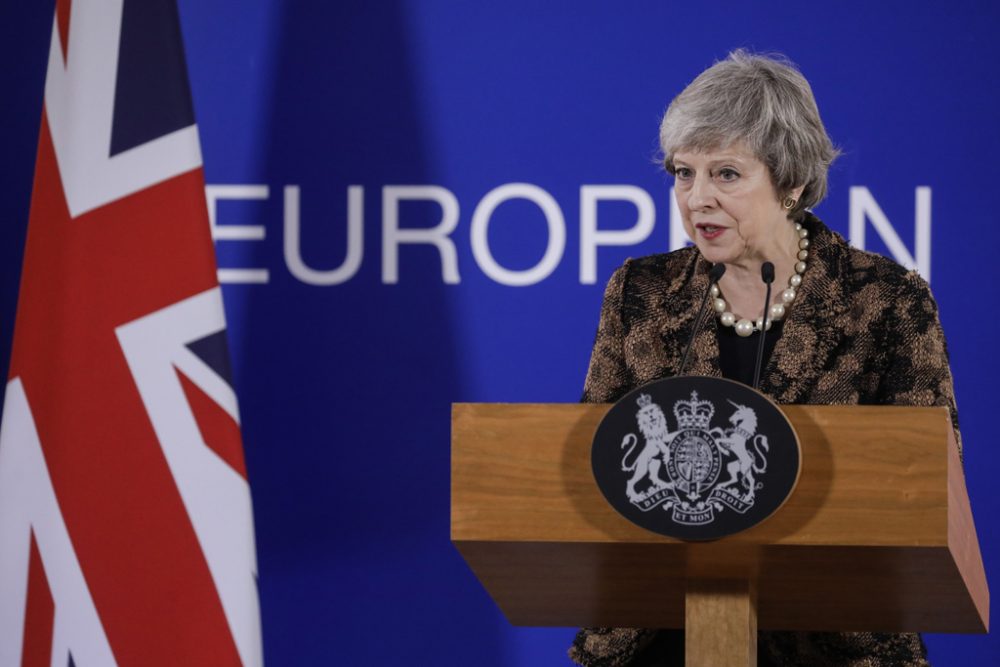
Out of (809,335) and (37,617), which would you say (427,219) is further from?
(809,335)

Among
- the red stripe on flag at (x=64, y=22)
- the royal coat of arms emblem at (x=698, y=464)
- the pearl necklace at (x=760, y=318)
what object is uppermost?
the red stripe on flag at (x=64, y=22)

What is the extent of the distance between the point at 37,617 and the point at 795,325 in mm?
1482

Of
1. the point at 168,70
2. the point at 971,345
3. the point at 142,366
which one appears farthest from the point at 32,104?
the point at 971,345

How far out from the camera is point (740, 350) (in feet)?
6.66

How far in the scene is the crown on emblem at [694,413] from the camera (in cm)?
139

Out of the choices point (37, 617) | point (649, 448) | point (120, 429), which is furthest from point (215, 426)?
point (649, 448)

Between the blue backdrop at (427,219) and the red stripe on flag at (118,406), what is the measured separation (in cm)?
49

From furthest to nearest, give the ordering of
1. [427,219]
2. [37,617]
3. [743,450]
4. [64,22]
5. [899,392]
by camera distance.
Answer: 1. [427,219]
2. [64,22]
3. [37,617]
4. [899,392]
5. [743,450]

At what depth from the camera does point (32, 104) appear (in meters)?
3.24

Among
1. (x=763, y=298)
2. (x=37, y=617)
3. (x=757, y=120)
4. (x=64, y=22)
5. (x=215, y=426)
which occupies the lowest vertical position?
(x=37, y=617)

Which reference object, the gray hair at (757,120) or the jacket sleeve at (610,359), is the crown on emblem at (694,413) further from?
the gray hair at (757,120)

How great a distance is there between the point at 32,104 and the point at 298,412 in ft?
3.00

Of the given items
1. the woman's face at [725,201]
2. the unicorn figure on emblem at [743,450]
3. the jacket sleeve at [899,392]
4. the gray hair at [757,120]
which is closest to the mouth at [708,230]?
the woman's face at [725,201]

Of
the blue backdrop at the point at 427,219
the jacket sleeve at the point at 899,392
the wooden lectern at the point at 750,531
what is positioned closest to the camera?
the wooden lectern at the point at 750,531
